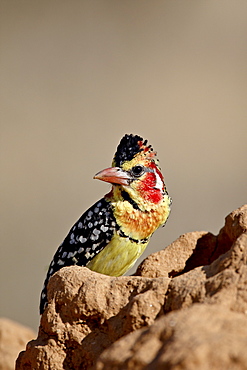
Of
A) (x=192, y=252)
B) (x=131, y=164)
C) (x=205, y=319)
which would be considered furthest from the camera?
(x=131, y=164)

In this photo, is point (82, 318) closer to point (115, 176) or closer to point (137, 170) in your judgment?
point (115, 176)

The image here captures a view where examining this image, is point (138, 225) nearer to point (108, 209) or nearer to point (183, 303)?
point (108, 209)

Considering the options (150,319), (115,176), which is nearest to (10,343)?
(115,176)

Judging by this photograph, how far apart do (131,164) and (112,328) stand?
200 cm

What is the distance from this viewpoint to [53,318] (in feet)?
8.91

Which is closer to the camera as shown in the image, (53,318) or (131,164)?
(53,318)

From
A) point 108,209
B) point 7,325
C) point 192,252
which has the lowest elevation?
point 7,325

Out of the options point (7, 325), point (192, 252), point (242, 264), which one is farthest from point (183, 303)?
point (7, 325)

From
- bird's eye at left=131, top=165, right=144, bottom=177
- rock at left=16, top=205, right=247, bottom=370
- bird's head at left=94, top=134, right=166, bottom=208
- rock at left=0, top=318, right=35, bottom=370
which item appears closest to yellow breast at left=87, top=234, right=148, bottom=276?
bird's head at left=94, top=134, right=166, bottom=208

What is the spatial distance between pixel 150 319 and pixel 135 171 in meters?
2.19

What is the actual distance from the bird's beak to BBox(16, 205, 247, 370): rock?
1.26 meters

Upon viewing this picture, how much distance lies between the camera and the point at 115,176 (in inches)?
172

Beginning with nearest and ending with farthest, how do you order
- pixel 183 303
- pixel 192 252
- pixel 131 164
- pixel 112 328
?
pixel 183 303 → pixel 112 328 → pixel 192 252 → pixel 131 164

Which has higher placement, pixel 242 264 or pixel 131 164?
pixel 131 164
